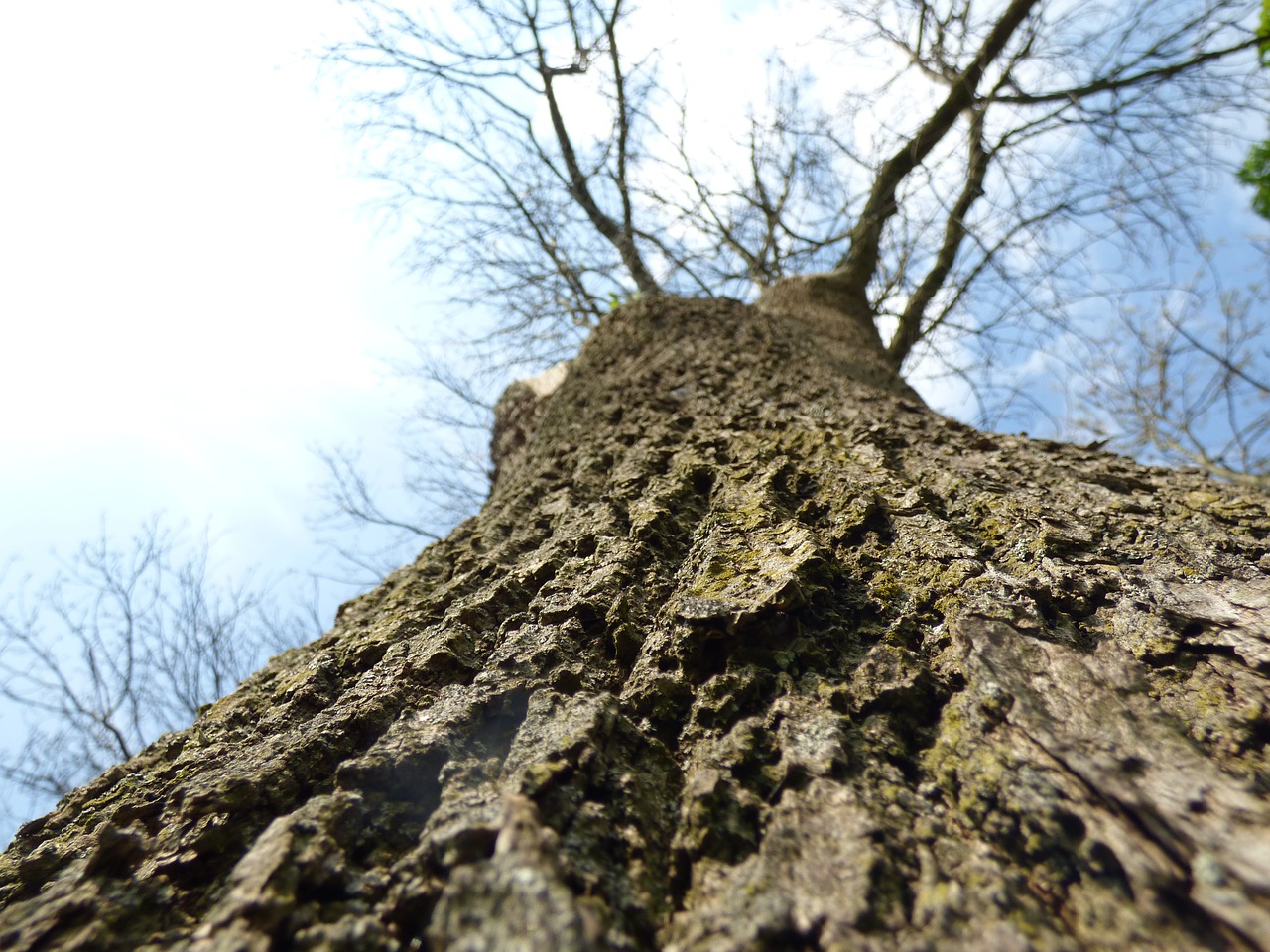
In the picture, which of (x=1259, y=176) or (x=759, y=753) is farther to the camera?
(x=1259, y=176)

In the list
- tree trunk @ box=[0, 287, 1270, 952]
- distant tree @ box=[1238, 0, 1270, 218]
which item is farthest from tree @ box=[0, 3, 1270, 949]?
distant tree @ box=[1238, 0, 1270, 218]

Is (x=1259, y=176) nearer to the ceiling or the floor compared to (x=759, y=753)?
nearer to the ceiling

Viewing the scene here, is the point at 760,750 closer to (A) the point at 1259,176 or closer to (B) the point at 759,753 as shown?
(B) the point at 759,753

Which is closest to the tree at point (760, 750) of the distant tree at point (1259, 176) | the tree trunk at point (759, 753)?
the tree trunk at point (759, 753)

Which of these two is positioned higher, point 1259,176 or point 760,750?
point 1259,176

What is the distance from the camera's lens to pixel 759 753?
93cm

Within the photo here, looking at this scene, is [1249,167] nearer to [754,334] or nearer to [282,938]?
[754,334]

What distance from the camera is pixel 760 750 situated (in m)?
0.93

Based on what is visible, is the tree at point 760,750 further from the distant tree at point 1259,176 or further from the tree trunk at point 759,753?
the distant tree at point 1259,176

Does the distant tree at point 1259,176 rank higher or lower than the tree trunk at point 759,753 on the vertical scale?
higher

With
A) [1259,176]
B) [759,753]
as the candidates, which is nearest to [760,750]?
[759,753]

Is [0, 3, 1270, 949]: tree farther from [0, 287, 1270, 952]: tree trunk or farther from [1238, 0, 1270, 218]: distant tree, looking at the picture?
[1238, 0, 1270, 218]: distant tree

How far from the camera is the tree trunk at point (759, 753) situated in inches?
26.3

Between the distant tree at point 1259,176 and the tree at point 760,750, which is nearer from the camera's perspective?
the tree at point 760,750
